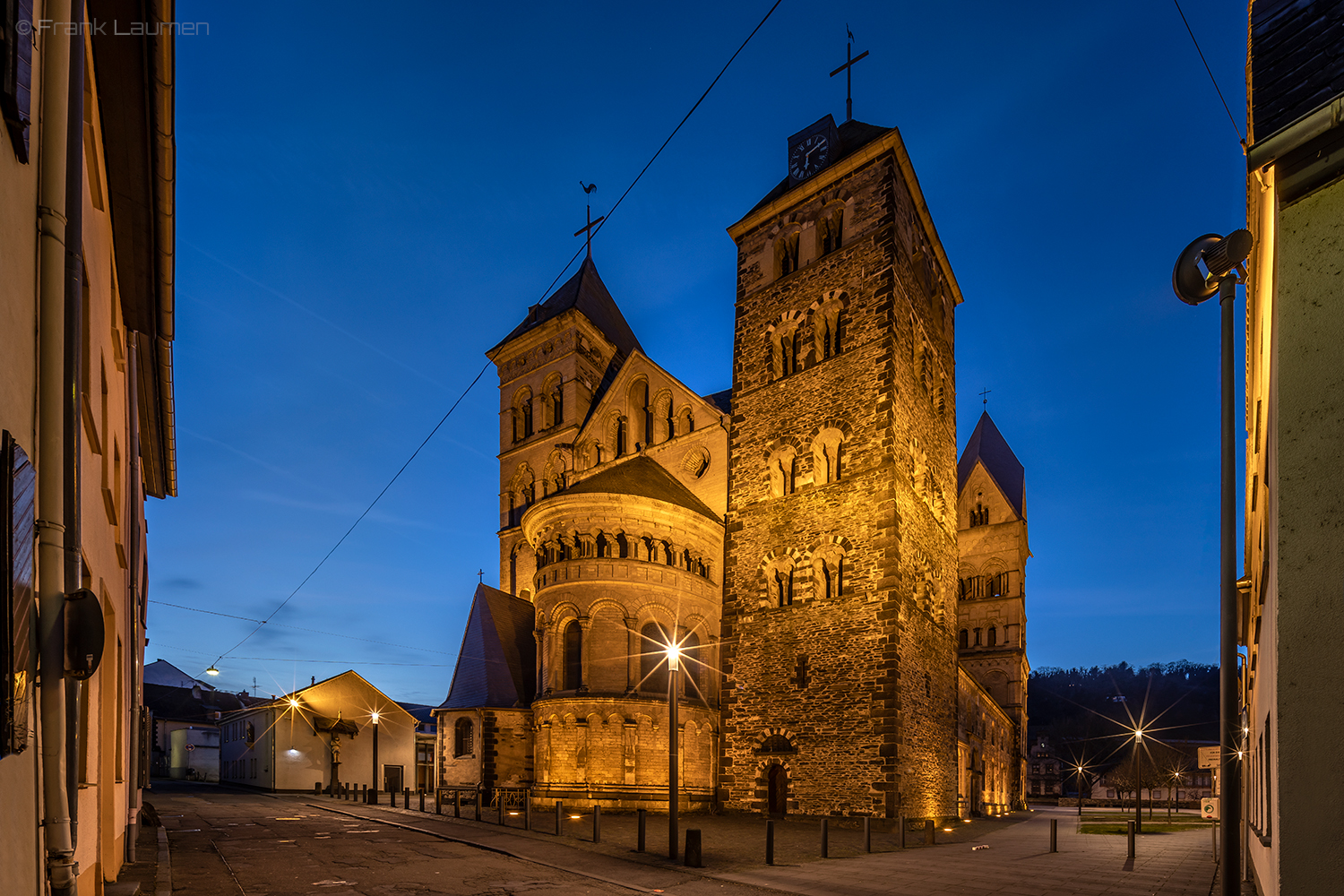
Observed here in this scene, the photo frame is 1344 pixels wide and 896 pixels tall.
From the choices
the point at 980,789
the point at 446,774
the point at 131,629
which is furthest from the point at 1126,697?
the point at 131,629

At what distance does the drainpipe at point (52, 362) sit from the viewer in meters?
3.92

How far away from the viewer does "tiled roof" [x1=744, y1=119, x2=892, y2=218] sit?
27375 millimetres

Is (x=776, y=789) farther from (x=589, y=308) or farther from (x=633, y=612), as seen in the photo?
(x=589, y=308)

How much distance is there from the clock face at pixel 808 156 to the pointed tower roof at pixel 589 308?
45.1ft

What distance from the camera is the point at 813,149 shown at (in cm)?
2917

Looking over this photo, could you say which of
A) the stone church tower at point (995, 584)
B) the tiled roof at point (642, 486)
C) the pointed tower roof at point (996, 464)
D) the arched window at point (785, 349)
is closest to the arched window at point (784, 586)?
the tiled roof at point (642, 486)

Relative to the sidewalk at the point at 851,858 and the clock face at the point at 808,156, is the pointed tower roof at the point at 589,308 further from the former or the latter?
the sidewalk at the point at 851,858

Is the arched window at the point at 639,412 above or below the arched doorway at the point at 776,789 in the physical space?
above

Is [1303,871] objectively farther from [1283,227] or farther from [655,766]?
[655,766]

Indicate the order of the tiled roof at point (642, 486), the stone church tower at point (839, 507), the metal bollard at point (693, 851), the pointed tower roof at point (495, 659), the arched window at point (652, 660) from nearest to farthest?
the metal bollard at point (693, 851)
the stone church tower at point (839, 507)
the arched window at point (652, 660)
the tiled roof at point (642, 486)
the pointed tower roof at point (495, 659)

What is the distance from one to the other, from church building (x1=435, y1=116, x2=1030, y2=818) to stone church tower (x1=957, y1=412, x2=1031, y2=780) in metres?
16.0

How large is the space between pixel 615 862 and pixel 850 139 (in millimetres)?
23485

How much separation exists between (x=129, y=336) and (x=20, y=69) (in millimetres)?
8765

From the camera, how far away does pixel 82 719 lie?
7.27 m
